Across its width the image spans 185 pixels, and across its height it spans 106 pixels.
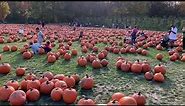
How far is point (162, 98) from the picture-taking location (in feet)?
28.5

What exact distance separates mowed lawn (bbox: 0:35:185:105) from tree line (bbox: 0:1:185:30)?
57.9m

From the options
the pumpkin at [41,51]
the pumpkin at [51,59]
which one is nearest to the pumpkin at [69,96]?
the pumpkin at [51,59]

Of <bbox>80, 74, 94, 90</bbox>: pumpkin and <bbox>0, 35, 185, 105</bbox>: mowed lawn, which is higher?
<bbox>80, 74, 94, 90</bbox>: pumpkin

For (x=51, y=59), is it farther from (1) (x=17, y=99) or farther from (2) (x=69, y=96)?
(1) (x=17, y=99)

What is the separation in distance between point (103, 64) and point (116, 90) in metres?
3.74

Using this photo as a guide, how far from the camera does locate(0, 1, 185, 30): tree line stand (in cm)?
7650

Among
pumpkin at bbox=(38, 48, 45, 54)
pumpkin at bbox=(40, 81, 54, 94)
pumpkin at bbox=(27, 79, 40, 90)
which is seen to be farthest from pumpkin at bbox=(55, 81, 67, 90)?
pumpkin at bbox=(38, 48, 45, 54)

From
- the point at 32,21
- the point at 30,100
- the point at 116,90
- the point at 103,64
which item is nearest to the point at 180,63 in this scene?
the point at 103,64

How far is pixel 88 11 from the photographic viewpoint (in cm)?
8681

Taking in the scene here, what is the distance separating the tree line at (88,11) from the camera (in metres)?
76.5

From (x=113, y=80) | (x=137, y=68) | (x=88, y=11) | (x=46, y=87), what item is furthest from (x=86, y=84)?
(x=88, y=11)

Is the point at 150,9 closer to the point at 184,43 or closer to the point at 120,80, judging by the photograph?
the point at 184,43

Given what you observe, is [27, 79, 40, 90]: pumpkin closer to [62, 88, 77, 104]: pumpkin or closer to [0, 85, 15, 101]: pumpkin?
[0, 85, 15, 101]: pumpkin

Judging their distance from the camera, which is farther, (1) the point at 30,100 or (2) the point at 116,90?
(2) the point at 116,90
